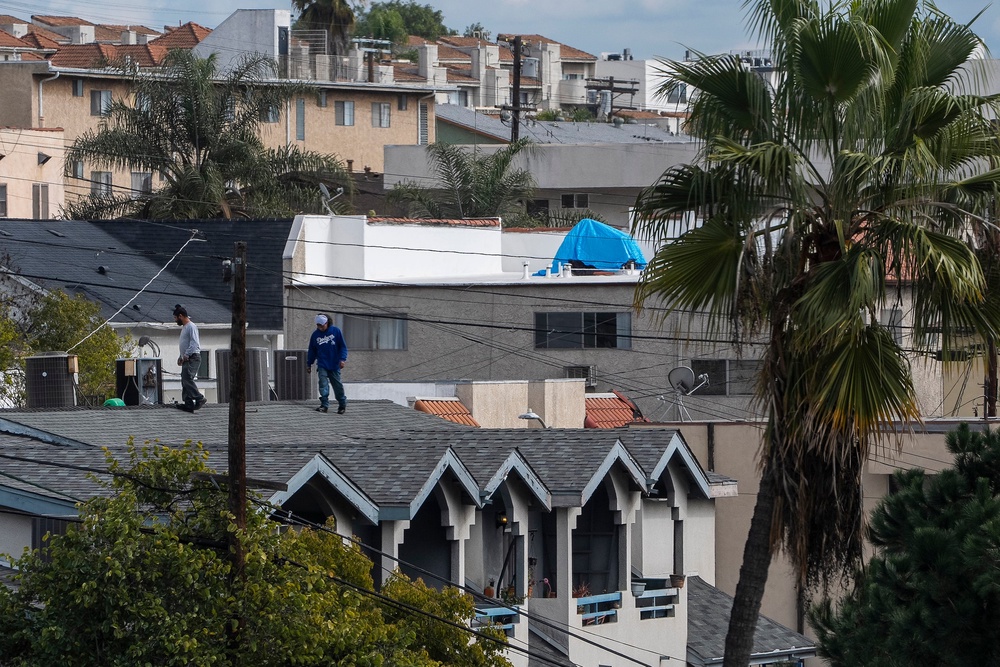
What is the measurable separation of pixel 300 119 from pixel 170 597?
72537 millimetres

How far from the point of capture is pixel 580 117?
4363 inches

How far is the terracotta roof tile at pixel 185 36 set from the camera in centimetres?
9379

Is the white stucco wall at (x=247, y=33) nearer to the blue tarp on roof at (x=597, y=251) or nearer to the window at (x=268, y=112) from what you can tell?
the window at (x=268, y=112)

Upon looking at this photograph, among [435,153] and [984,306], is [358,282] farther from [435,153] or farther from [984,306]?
[984,306]

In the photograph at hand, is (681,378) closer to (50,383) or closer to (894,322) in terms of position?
(50,383)

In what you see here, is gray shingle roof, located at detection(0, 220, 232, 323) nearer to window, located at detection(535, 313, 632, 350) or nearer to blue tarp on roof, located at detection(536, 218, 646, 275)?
window, located at detection(535, 313, 632, 350)

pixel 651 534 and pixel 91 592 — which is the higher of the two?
pixel 91 592

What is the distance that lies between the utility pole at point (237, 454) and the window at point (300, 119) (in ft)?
230

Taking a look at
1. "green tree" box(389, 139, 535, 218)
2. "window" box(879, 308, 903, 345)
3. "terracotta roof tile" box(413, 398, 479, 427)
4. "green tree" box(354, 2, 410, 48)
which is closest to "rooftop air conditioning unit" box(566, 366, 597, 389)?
"window" box(879, 308, 903, 345)

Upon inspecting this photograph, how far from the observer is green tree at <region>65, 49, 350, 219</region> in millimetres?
53062

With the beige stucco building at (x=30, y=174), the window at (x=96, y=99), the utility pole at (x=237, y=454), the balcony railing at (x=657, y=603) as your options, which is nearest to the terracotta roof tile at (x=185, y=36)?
the window at (x=96, y=99)

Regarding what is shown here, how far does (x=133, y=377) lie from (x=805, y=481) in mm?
16213

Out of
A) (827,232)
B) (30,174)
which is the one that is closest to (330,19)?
(30,174)

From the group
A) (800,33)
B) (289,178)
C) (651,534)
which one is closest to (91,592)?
(800,33)
